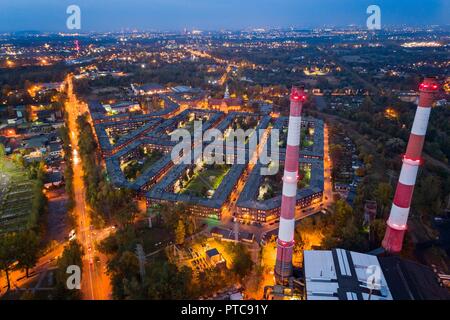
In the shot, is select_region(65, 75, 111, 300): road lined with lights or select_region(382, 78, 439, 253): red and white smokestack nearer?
select_region(382, 78, 439, 253): red and white smokestack

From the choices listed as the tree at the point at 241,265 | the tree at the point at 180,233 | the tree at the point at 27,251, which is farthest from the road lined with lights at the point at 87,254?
the tree at the point at 241,265

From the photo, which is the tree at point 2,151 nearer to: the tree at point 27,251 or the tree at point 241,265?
the tree at point 27,251

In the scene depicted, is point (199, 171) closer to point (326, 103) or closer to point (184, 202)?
point (184, 202)

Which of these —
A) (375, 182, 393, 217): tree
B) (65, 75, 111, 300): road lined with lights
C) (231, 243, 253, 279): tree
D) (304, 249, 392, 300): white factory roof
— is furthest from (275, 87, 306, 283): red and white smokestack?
(375, 182, 393, 217): tree

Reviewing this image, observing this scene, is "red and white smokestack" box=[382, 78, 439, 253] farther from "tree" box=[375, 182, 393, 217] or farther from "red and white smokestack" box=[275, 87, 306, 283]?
"red and white smokestack" box=[275, 87, 306, 283]
